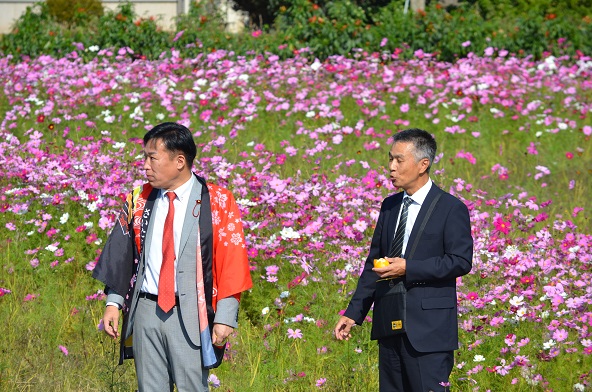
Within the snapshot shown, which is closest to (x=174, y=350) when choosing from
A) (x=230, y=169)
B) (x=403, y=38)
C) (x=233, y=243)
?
(x=233, y=243)

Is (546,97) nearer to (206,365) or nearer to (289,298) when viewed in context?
(289,298)

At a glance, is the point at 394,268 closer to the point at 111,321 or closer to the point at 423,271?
the point at 423,271

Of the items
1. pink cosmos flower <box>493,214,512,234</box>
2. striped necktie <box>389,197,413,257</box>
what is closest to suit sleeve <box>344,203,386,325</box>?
striped necktie <box>389,197,413,257</box>

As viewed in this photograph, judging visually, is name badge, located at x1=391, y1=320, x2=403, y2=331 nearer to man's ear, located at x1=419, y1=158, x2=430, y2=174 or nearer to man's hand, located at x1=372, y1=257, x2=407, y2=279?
man's hand, located at x1=372, y1=257, x2=407, y2=279

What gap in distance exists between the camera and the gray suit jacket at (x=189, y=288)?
14.3 feet

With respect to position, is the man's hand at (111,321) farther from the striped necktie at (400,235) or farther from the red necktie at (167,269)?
the striped necktie at (400,235)

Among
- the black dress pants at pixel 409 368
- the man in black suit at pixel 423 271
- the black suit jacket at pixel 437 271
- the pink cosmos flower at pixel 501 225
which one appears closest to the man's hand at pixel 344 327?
the man in black suit at pixel 423 271

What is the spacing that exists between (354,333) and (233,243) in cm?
240

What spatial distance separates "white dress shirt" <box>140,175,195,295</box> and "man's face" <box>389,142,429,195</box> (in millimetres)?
911

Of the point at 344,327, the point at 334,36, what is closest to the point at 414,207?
the point at 344,327

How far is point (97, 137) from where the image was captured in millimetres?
10961

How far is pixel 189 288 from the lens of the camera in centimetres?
439

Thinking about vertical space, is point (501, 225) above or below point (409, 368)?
below

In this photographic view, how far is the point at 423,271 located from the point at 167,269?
43.1 inches
